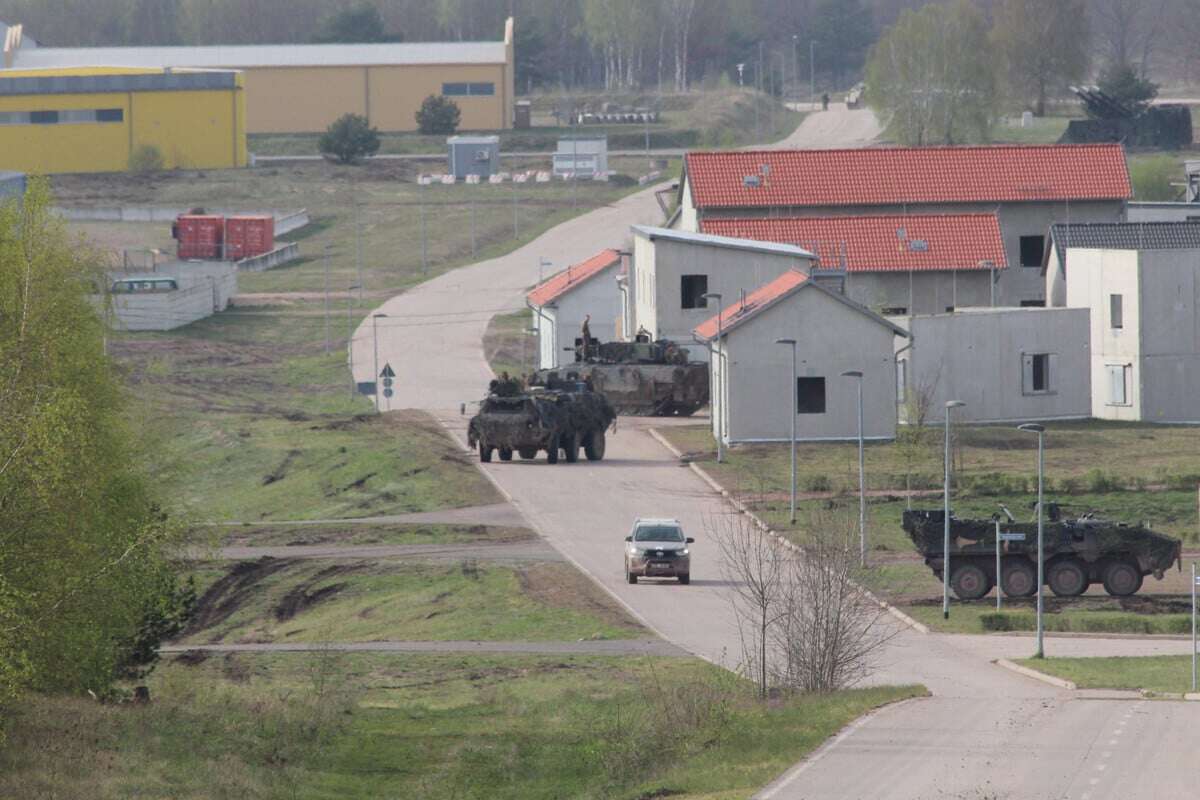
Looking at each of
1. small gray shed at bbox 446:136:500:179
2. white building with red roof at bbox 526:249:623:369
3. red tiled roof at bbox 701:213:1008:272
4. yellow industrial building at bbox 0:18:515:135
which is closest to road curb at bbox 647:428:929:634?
white building with red roof at bbox 526:249:623:369

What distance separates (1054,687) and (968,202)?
165ft

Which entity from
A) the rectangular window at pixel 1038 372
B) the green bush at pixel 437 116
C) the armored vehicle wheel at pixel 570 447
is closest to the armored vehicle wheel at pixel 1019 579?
the armored vehicle wheel at pixel 570 447

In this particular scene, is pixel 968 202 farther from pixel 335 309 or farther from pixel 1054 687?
pixel 1054 687

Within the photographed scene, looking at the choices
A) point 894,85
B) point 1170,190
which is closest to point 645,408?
point 1170,190

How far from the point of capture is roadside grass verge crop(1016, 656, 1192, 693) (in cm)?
3494

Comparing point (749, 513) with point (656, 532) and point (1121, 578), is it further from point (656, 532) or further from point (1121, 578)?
point (1121, 578)

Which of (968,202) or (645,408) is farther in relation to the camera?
(968,202)

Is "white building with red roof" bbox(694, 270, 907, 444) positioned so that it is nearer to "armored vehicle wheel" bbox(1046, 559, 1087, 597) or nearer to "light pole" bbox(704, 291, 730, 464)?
"light pole" bbox(704, 291, 730, 464)

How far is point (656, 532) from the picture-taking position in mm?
45219

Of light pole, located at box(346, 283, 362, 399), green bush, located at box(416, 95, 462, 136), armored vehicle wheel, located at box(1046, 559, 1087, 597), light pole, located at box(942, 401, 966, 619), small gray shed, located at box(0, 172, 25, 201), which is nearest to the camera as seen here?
light pole, located at box(942, 401, 966, 619)

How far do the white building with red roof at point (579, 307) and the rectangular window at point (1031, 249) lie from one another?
53.1 feet

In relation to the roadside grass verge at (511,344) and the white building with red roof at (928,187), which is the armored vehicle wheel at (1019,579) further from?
the white building with red roof at (928,187)

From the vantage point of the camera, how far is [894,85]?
12531cm

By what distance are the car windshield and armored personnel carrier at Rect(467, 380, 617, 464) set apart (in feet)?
45.2
